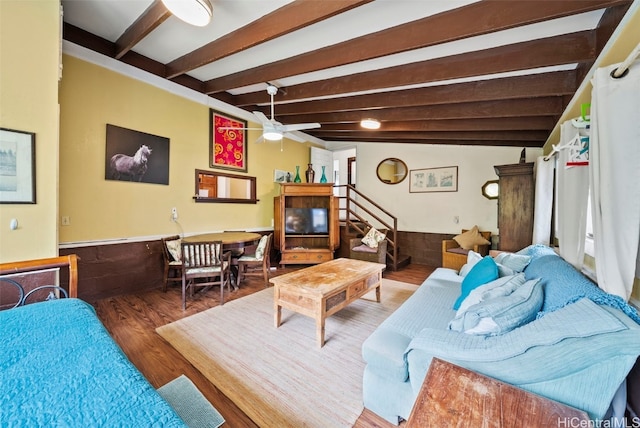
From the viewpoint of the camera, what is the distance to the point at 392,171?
613 centimetres

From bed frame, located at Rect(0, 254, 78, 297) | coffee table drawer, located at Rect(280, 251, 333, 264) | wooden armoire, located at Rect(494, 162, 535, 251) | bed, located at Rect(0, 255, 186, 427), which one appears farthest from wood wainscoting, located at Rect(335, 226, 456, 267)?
bed, located at Rect(0, 255, 186, 427)

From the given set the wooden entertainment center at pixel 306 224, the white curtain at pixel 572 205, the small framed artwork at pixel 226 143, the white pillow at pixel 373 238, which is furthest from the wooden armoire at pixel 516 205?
the small framed artwork at pixel 226 143

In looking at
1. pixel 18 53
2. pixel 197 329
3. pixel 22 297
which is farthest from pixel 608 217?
pixel 18 53

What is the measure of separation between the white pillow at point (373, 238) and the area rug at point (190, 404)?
3835mm

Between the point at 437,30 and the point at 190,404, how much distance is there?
10.9ft

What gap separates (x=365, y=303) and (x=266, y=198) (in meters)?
3.11

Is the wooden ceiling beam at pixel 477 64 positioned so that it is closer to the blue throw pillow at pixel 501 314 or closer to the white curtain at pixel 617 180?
the white curtain at pixel 617 180

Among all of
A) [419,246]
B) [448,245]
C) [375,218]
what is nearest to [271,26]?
[375,218]

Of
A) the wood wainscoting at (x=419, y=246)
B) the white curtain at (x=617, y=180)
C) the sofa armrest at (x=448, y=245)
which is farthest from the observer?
the wood wainscoting at (x=419, y=246)

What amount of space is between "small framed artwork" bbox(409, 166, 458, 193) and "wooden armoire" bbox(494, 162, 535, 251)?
150 centimetres

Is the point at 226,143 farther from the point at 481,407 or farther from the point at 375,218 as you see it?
the point at 481,407

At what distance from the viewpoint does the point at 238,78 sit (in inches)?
144

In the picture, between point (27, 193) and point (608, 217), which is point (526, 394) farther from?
point (27, 193)
